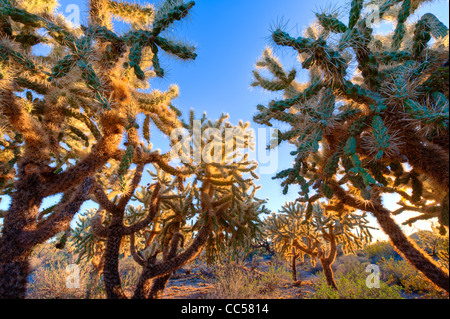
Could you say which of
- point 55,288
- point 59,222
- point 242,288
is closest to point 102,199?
point 59,222

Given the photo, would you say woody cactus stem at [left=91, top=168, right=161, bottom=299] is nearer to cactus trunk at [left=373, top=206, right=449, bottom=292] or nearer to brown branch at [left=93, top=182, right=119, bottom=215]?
brown branch at [left=93, top=182, right=119, bottom=215]

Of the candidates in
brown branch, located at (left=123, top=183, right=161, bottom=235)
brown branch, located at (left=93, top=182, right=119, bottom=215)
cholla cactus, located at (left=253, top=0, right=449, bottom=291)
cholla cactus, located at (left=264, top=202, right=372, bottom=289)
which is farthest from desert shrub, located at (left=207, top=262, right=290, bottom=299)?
cholla cactus, located at (left=253, top=0, right=449, bottom=291)

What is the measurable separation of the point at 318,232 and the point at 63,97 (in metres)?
9.60

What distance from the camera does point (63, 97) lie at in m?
4.14

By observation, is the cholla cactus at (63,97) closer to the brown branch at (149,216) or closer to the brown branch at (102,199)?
the brown branch at (102,199)

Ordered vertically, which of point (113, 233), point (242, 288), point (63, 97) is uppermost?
point (63, 97)

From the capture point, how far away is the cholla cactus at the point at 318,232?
278 inches

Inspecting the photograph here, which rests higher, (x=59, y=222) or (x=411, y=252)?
(x=59, y=222)

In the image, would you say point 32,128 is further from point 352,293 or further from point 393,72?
point 352,293

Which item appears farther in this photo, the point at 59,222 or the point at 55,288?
the point at 55,288

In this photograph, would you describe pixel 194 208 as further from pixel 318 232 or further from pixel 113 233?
pixel 318 232

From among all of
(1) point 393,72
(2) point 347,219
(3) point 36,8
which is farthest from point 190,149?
(2) point 347,219

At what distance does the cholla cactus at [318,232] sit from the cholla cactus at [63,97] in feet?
17.7

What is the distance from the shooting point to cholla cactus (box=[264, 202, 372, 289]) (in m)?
7.05
